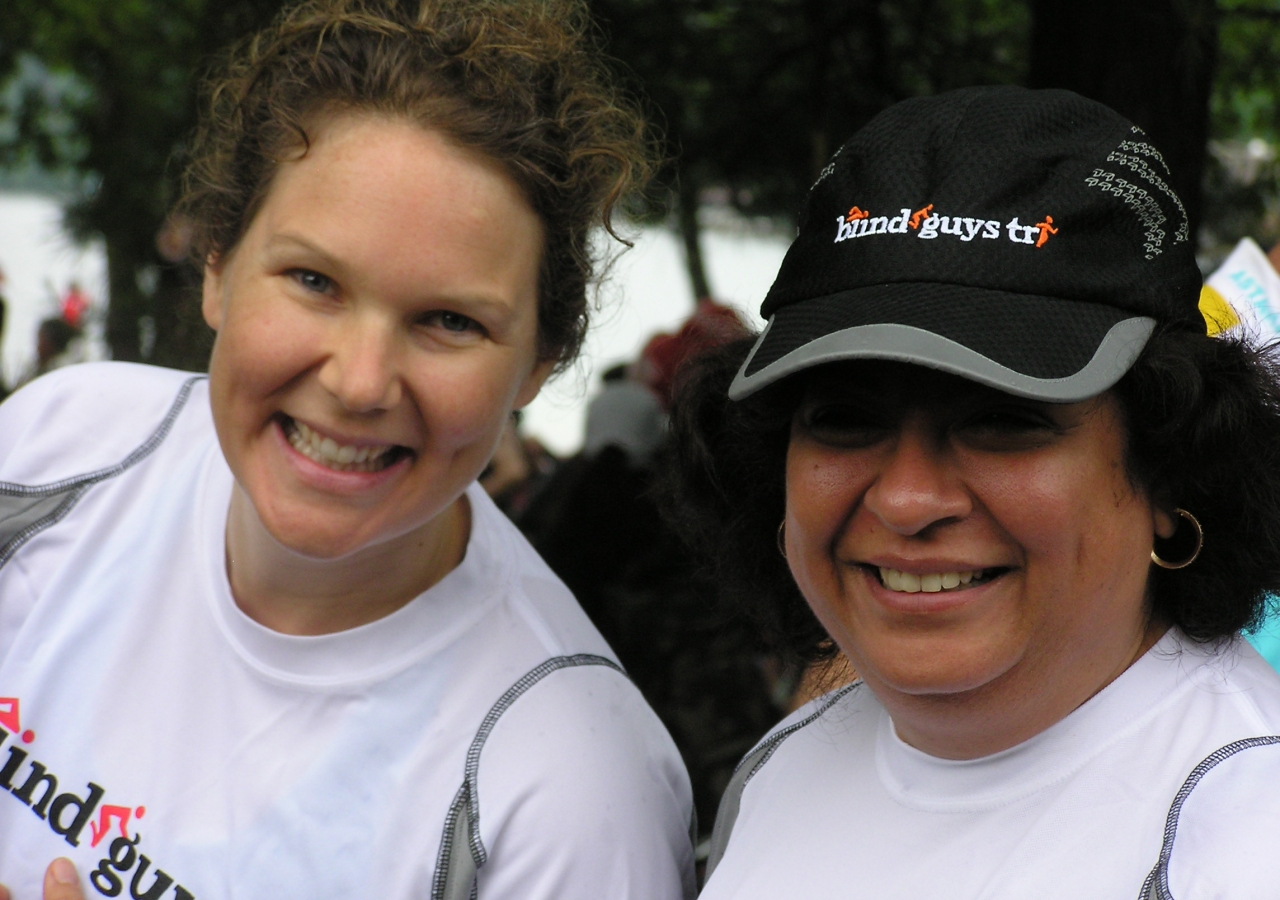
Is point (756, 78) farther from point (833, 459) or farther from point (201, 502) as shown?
point (833, 459)

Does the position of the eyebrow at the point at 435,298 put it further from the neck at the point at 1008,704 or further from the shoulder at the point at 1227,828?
the shoulder at the point at 1227,828

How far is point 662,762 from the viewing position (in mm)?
1995

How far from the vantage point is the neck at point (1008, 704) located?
4.86 ft

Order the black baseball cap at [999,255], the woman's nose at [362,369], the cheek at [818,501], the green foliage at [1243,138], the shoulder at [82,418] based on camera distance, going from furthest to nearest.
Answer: the green foliage at [1243,138], the shoulder at [82,418], the woman's nose at [362,369], the cheek at [818,501], the black baseball cap at [999,255]

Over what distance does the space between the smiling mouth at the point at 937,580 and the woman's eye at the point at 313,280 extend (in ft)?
2.76

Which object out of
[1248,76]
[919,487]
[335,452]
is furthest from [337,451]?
[1248,76]

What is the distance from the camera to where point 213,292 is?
2102mm

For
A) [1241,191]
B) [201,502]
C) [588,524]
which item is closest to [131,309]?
[588,524]

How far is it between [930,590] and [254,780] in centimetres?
100

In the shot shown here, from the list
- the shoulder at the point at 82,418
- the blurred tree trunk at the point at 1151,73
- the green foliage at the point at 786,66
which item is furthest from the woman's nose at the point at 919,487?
the green foliage at the point at 786,66

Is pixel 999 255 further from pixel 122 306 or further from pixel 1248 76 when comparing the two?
pixel 122 306

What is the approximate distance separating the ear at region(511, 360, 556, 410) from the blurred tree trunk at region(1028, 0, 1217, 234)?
5.61ft

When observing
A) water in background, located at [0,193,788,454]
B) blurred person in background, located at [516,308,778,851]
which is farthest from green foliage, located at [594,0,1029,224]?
blurred person in background, located at [516,308,778,851]

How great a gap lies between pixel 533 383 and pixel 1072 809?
103cm
